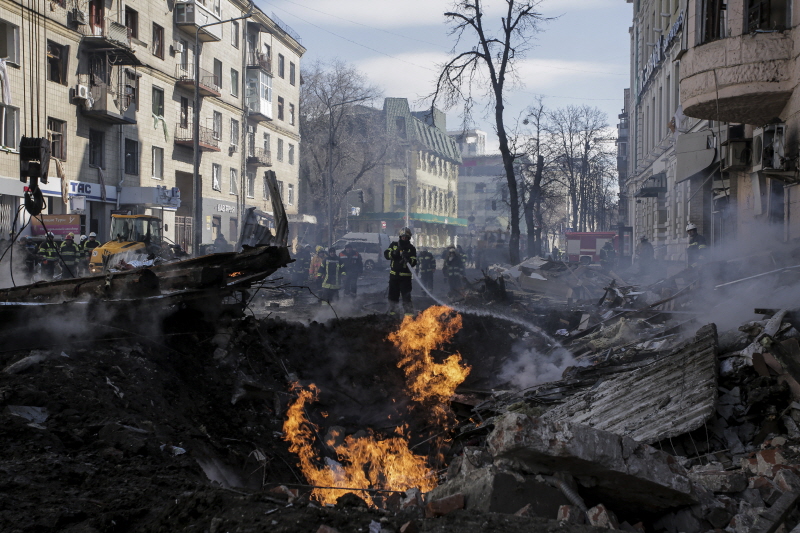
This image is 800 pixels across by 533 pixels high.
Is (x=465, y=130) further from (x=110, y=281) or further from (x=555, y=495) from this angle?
(x=555, y=495)

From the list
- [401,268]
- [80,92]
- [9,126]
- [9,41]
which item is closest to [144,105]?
[80,92]

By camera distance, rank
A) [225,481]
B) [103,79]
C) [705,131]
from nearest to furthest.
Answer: [225,481], [705,131], [103,79]

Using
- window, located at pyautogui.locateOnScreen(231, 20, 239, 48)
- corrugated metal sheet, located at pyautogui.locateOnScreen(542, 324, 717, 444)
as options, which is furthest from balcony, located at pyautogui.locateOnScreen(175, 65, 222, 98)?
corrugated metal sheet, located at pyautogui.locateOnScreen(542, 324, 717, 444)

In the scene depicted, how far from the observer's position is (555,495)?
3.69 m

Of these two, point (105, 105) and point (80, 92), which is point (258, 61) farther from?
point (80, 92)

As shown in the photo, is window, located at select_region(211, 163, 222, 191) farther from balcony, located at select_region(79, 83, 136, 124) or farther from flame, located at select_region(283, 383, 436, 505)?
flame, located at select_region(283, 383, 436, 505)

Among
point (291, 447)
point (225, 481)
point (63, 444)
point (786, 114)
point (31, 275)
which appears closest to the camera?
point (63, 444)

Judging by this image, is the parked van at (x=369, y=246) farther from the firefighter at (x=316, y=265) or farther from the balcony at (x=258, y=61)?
the balcony at (x=258, y=61)

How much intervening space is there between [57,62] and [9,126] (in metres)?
3.99

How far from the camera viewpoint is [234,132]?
1603 inches

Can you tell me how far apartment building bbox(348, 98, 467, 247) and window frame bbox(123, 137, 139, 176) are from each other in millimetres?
32431

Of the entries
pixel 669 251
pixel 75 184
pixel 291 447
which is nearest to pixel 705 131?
pixel 669 251

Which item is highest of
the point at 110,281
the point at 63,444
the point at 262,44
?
the point at 262,44

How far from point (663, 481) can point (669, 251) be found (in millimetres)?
24118
